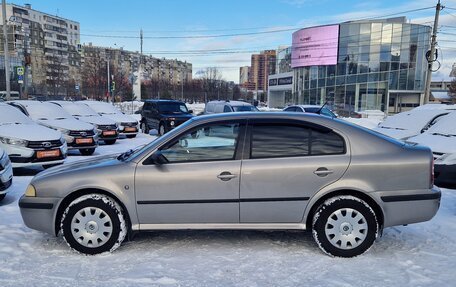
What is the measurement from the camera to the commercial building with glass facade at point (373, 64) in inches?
1870

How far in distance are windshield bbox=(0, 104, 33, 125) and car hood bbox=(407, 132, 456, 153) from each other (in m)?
9.36

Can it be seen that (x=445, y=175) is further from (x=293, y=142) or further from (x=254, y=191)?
(x=254, y=191)

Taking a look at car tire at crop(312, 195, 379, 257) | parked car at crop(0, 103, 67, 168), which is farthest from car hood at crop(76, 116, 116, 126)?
car tire at crop(312, 195, 379, 257)

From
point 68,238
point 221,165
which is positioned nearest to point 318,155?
point 221,165

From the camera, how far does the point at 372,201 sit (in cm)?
410

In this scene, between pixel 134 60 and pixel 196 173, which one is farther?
pixel 134 60

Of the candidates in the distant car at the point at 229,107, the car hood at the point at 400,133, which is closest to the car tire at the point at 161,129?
the distant car at the point at 229,107

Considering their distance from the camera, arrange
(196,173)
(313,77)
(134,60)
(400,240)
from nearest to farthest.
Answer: (196,173) < (400,240) < (313,77) < (134,60)

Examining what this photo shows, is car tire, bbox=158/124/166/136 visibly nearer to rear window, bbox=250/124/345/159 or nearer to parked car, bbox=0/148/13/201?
parked car, bbox=0/148/13/201

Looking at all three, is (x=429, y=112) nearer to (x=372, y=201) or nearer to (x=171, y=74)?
(x=372, y=201)

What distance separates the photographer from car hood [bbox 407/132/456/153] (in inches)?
289

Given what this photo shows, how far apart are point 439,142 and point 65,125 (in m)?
9.95

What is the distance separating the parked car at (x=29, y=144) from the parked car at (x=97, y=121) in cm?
449

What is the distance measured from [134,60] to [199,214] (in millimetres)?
127635
